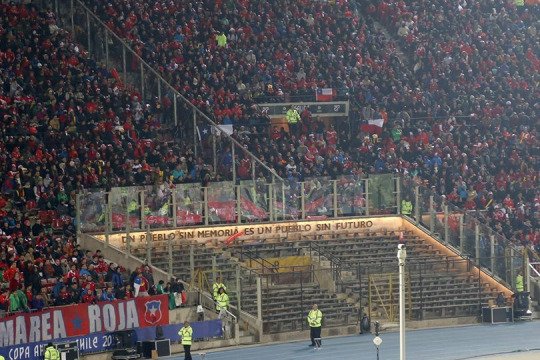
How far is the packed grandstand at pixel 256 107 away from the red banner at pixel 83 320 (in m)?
0.55

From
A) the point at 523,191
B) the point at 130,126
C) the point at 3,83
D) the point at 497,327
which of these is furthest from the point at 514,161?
the point at 3,83

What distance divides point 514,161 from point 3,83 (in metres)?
21.8

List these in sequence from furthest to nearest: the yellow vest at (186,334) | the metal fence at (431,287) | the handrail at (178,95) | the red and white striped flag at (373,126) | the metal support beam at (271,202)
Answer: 1. the red and white striped flag at (373,126)
2. the handrail at (178,95)
3. the metal support beam at (271,202)
4. the metal fence at (431,287)
5. the yellow vest at (186,334)

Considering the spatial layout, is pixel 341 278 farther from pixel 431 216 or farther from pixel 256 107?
pixel 256 107

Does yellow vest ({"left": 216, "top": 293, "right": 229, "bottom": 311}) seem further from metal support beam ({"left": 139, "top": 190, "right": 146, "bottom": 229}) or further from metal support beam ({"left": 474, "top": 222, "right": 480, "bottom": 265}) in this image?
metal support beam ({"left": 474, "top": 222, "right": 480, "bottom": 265})

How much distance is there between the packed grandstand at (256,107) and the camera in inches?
2172

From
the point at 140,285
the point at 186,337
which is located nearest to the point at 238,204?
the point at 140,285

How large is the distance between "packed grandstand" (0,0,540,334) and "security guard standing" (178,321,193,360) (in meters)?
3.07

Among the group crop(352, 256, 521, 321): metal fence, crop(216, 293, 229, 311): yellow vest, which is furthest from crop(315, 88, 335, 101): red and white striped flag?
crop(216, 293, 229, 311): yellow vest

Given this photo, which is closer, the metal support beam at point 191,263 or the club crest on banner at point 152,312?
the club crest on banner at point 152,312

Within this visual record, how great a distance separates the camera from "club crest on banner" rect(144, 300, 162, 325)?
2055 inches

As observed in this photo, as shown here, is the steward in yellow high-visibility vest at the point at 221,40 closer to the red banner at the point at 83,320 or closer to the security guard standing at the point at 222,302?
the security guard standing at the point at 222,302

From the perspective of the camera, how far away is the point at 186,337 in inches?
1957

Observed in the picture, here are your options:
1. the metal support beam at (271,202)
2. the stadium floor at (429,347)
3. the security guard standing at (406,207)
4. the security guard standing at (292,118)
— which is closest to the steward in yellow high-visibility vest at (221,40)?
the security guard standing at (292,118)
